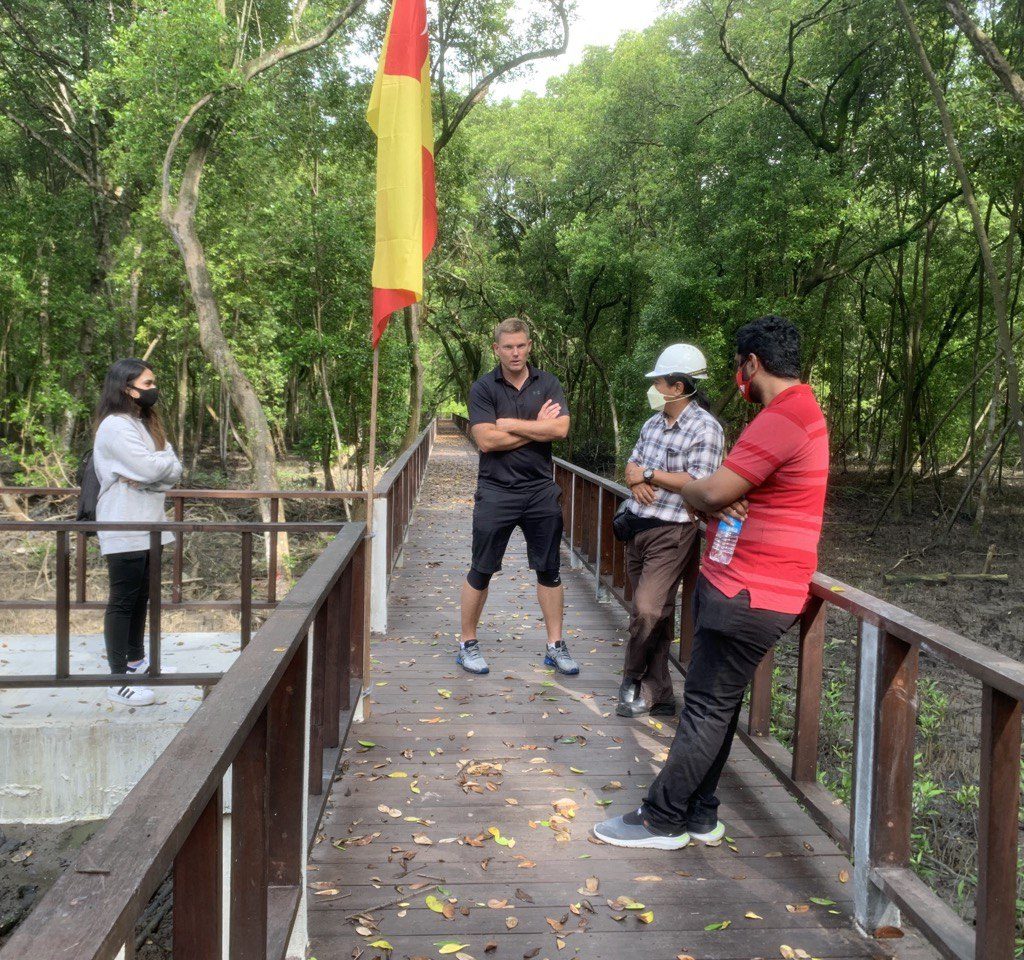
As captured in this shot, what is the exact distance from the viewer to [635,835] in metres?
3.30

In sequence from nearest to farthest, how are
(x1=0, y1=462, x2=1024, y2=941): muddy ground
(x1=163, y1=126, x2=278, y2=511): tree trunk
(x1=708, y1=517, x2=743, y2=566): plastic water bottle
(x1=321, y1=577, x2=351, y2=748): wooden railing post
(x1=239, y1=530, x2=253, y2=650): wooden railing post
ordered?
(x1=708, y1=517, x2=743, y2=566): plastic water bottle, (x1=321, y1=577, x2=351, y2=748): wooden railing post, (x1=0, y1=462, x2=1024, y2=941): muddy ground, (x1=239, y1=530, x2=253, y2=650): wooden railing post, (x1=163, y1=126, x2=278, y2=511): tree trunk

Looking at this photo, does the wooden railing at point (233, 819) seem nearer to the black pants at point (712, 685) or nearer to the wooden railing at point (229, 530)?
the black pants at point (712, 685)

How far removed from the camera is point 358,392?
65.1 feet

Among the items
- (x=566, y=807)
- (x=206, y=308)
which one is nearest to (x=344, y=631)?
(x=566, y=807)

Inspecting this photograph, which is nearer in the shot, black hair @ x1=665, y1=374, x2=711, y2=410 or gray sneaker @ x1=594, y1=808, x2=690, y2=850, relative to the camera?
gray sneaker @ x1=594, y1=808, x2=690, y2=850

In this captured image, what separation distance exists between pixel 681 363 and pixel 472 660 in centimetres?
238

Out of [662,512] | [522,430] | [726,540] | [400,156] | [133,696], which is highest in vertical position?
[400,156]

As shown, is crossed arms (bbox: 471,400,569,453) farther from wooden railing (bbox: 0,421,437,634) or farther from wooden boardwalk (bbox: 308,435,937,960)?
wooden boardwalk (bbox: 308,435,937,960)

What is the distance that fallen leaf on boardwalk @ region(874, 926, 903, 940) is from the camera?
2.74 meters

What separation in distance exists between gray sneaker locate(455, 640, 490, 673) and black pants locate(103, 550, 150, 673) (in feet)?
6.49

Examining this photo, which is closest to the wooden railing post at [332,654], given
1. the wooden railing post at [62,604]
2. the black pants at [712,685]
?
the black pants at [712,685]

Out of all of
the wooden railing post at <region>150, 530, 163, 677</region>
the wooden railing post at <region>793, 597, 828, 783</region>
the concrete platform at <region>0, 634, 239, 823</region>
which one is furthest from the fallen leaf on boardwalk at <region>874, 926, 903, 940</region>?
the concrete platform at <region>0, 634, 239, 823</region>

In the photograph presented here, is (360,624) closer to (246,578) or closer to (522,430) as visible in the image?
(522,430)

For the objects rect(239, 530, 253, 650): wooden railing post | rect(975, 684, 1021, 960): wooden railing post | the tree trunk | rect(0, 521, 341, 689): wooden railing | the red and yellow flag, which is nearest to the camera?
rect(975, 684, 1021, 960): wooden railing post
